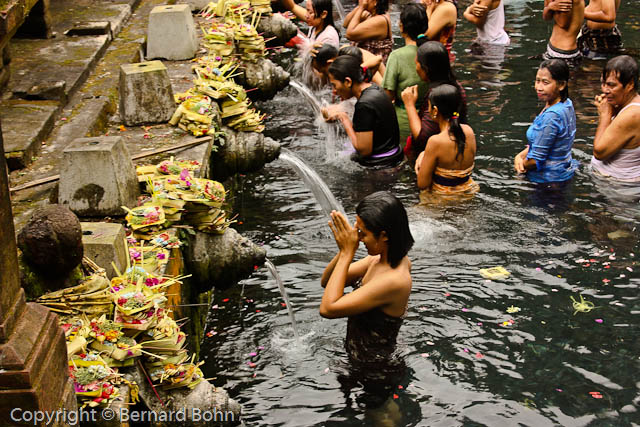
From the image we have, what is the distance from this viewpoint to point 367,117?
6.89 meters

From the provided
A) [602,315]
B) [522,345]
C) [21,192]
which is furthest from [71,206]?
[602,315]

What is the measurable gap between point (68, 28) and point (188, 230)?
508 centimetres

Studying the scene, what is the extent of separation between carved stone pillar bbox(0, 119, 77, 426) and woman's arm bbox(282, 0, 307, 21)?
8017 millimetres

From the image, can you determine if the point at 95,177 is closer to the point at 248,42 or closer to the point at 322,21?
the point at 248,42

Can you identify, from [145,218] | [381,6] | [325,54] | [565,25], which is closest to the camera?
[145,218]

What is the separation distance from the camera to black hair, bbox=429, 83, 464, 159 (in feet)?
20.0

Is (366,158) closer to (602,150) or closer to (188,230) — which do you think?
(602,150)

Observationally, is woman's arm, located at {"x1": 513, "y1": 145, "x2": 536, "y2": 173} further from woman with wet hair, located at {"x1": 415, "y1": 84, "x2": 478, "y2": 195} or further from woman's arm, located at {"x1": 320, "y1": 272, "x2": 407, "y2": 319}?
woman's arm, located at {"x1": 320, "y1": 272, "x2": 407, "y2": 319}

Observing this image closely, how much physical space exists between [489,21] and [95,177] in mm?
8594

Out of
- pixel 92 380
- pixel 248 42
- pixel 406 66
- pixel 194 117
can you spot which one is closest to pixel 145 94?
pixel 194 117

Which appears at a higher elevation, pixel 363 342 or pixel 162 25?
pixel 162 25

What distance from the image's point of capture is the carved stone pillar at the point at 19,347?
274 cm

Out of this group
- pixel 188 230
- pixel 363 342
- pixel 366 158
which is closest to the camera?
pixel 363 342

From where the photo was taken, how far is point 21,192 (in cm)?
521
